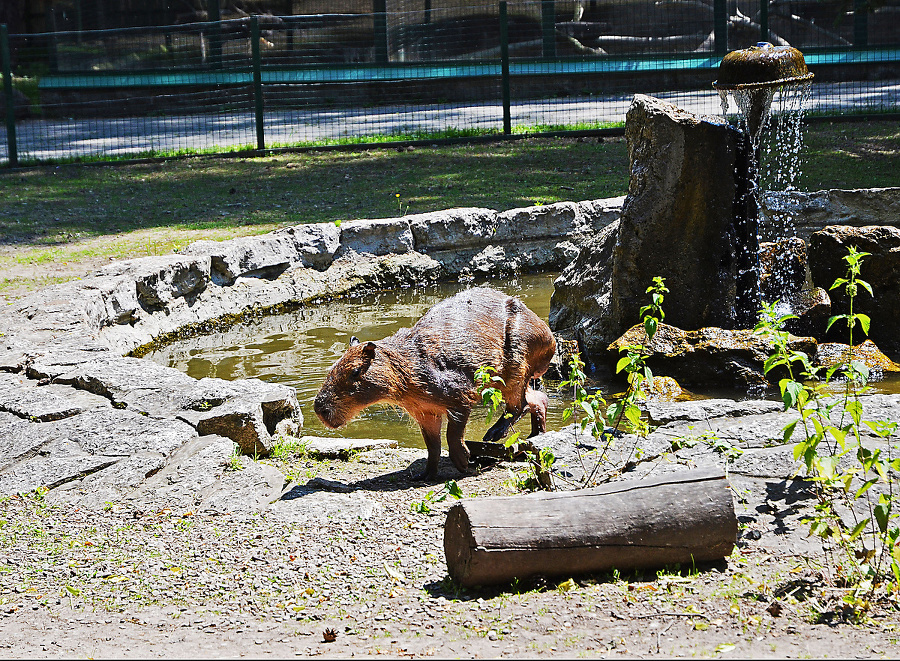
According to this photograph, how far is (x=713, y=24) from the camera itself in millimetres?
19734

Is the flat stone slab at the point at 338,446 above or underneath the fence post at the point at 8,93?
underneath

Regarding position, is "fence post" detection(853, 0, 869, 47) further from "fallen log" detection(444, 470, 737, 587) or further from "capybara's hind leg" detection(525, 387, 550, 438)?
"fallen log" detection(444, 470, 737, 587)

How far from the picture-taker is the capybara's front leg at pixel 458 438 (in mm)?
5254

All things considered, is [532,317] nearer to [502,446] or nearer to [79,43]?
[502,446]

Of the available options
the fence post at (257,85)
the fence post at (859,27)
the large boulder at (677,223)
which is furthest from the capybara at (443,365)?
the fence post at (859,27)

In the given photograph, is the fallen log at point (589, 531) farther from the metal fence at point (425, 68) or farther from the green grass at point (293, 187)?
the metal fence at point (425, 68)

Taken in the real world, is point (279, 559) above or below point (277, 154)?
below

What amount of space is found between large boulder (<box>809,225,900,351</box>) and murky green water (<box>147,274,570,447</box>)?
2.56 metres

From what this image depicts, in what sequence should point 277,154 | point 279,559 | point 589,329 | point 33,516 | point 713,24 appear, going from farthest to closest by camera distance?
point 713,24 < point 277,154 < point 589,329 < point 33,516 < point 279,559

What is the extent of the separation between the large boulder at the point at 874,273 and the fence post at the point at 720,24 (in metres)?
11.6

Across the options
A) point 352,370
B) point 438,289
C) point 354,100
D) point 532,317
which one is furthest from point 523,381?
point 354,100

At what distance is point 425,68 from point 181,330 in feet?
41.7

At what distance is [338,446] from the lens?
5.82m

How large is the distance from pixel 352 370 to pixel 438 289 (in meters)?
5.52
